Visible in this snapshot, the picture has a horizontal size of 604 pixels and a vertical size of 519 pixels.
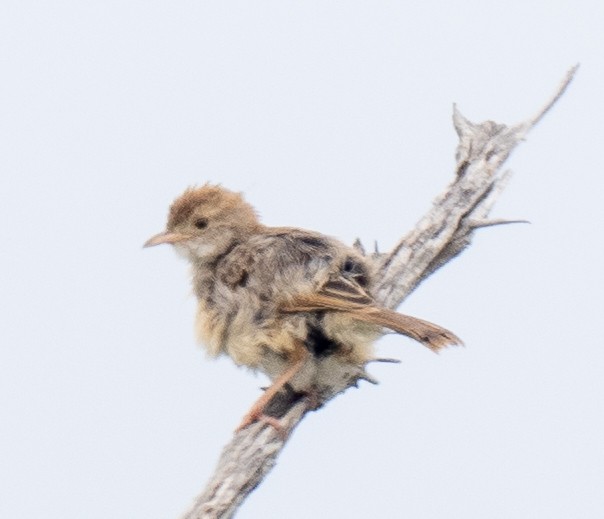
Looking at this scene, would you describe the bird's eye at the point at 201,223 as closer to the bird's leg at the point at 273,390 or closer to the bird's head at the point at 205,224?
the bird's head at the point at 205,224

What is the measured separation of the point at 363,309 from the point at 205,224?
4.97 feet

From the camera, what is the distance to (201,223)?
1002 centimetres

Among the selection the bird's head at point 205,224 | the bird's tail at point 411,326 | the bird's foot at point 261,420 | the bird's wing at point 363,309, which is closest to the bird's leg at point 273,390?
the bird's foot at point 261,420

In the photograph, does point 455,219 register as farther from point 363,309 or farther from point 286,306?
point 286,306

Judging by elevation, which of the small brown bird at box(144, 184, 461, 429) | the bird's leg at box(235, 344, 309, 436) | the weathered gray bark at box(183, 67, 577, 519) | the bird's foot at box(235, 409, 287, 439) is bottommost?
the bird's foot at box(235, 409, 287, 439)

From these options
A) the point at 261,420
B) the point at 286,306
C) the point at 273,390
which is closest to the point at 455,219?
the point at 286,306

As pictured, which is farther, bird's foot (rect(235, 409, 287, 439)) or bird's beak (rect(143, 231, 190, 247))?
bird's beak (rect(143, 231, 190, 247))

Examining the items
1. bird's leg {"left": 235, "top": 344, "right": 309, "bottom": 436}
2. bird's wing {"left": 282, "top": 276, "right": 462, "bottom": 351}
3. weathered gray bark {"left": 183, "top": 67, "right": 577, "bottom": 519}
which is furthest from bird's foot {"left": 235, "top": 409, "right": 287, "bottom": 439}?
bird's wing {"left": 282, "top": 276, "right": 462, "bottom": 351}

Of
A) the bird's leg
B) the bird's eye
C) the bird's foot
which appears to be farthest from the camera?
the bird's eye

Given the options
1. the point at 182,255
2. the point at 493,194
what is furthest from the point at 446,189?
the point at 182,255

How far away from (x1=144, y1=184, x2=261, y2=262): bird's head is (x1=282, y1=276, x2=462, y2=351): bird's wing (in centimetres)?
99

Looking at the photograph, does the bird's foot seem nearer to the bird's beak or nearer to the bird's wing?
the bird's wing

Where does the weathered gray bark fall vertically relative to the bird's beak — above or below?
above

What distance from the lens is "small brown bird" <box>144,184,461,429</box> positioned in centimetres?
901
